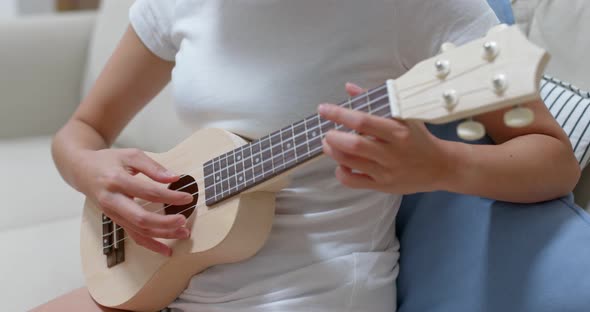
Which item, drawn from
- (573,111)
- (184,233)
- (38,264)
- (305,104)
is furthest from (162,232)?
(573,111)

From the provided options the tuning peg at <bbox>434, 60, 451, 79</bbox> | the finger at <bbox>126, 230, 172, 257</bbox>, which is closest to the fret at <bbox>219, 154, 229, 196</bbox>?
the finger at <bbox>126, 230, 172, 257</bbox>

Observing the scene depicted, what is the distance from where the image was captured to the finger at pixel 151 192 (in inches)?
32.7

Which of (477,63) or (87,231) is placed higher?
(477,63)

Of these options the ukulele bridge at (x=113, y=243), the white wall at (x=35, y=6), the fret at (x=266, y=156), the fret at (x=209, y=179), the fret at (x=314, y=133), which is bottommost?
the white wall at (x=35, y=6)

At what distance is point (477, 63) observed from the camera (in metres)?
0.55

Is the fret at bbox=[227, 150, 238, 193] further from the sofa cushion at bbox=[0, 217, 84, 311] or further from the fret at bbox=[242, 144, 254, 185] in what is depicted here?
the sofa cushion at bbox=[0, 217, 84, 311]

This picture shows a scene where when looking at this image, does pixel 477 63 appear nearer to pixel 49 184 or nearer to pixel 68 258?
pixel 68 258

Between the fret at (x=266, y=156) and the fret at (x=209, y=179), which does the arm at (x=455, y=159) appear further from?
the fret at (x=209, y=179)

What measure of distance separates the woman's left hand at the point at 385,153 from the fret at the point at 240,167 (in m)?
0.17

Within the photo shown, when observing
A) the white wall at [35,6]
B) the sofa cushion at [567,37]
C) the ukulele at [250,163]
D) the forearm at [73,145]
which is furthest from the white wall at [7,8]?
the sofa cushion at [567,37]

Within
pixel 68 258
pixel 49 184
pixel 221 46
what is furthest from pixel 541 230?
pixel 49 184

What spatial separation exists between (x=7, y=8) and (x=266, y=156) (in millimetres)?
2226

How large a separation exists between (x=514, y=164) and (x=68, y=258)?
0.82m

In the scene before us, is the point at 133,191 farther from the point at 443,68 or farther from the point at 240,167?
the point at 443,68
